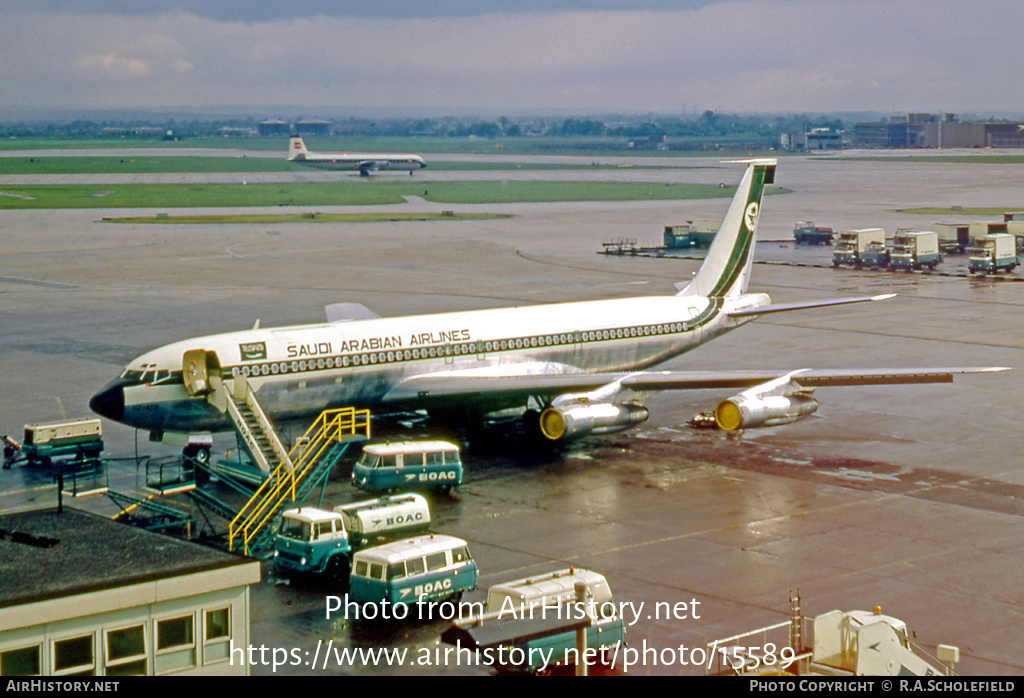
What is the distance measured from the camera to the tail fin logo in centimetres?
5450

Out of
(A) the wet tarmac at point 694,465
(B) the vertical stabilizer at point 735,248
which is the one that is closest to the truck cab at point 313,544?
(A) the wet tarmac at point 694,465

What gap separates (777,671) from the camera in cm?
2162

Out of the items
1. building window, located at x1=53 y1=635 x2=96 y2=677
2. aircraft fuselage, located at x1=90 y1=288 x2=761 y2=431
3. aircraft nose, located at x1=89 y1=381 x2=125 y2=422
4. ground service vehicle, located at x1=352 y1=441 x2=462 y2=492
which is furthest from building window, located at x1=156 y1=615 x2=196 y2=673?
aircraft nose, located at x1=89 y1=381 x2=125 y2=422

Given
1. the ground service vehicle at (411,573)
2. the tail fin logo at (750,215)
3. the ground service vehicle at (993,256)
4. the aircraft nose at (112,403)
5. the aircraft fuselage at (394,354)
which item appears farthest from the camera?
the ground service vehicle at (993,256)

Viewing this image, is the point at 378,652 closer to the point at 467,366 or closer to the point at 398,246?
the point at 467,366

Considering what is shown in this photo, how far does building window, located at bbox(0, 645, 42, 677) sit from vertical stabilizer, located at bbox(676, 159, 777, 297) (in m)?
39.9

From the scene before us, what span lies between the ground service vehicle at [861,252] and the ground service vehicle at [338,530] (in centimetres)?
7478

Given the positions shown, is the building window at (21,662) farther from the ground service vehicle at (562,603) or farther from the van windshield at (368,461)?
the van windshield at (368,461)

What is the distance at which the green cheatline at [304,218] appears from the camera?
14050 cm

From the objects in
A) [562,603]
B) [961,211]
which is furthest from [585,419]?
[961,211]

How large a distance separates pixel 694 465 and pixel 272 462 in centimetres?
1469

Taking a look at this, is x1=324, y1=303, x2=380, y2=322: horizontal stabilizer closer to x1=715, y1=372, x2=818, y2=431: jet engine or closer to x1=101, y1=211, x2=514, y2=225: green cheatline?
x1=715, y1=372, x2=818, y2=431: jet engine

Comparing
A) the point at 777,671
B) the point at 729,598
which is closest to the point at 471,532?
the point at 729,598

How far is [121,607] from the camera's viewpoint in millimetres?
17641
